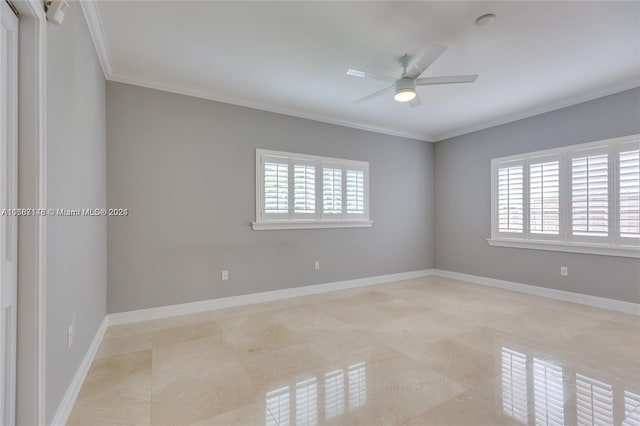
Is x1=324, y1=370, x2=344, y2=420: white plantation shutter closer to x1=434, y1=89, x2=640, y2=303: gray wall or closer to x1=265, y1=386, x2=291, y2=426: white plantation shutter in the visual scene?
x1=265, y1=386, x2=291, y2=426: white plantation shutter

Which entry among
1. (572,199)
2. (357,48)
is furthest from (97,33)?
(572,199)

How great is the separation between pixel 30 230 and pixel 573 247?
220 inches

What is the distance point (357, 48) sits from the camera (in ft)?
9.28

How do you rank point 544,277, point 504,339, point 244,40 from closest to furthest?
point 244,40 → point 504,339 → point 544,277

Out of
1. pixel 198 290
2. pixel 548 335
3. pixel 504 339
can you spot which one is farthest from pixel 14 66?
pixel 548 335

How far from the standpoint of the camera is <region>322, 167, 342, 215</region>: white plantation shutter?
187 inches

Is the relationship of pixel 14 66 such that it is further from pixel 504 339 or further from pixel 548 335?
pixel 548 335

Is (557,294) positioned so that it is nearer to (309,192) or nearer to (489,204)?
(489,204)

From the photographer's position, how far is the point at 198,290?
12.4ft

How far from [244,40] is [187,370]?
112 inches

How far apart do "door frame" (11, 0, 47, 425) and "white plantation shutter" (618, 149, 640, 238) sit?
553 centimetres

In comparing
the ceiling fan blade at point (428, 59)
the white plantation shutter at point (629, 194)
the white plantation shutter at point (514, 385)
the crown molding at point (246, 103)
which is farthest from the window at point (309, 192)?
the white plantation shutter at point (629, 194)

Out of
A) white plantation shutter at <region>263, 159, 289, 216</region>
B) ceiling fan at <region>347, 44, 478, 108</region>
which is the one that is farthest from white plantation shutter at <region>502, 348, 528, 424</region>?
white plantation shutter at <region>263, 159, 289, 216</region>

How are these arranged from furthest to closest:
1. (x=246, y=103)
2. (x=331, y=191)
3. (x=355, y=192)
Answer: (x=355, y=192) → (x=331, y=191) → (x=246, y=103)
